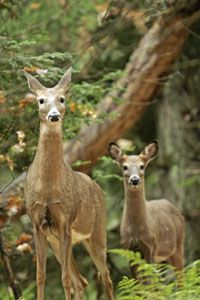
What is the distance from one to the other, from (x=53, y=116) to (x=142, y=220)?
297cm

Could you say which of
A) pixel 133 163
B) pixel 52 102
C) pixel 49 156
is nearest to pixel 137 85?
pixel 133 163

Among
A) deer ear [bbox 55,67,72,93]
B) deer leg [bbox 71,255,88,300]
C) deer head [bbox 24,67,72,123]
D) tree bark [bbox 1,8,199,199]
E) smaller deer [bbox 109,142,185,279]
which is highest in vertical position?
tree bark [bbox 1,8,199,199]

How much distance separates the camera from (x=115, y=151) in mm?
12727

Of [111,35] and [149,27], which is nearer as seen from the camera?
[111,35]

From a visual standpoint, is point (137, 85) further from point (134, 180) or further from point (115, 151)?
point (134, 180)

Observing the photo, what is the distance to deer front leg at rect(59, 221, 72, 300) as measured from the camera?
33.5ft

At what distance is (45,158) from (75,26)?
25.0 feet

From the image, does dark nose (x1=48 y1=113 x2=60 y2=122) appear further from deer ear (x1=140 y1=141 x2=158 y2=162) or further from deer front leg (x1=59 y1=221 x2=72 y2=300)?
deer ear (x1=140 y1=141 x2=158 y2=162)

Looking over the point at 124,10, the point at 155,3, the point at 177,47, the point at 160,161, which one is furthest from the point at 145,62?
the point at 160,161

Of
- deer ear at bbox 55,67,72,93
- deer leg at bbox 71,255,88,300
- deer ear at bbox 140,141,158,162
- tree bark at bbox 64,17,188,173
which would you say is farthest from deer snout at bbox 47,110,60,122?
tree bark at bbox 64,17,188,173

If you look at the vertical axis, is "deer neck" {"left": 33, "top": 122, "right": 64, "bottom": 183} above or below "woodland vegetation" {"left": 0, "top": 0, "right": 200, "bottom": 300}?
below

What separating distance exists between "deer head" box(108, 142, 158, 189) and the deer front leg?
6.25 ft

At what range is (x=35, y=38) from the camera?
43.1 feet

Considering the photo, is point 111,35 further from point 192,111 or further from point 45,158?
point 192,111
